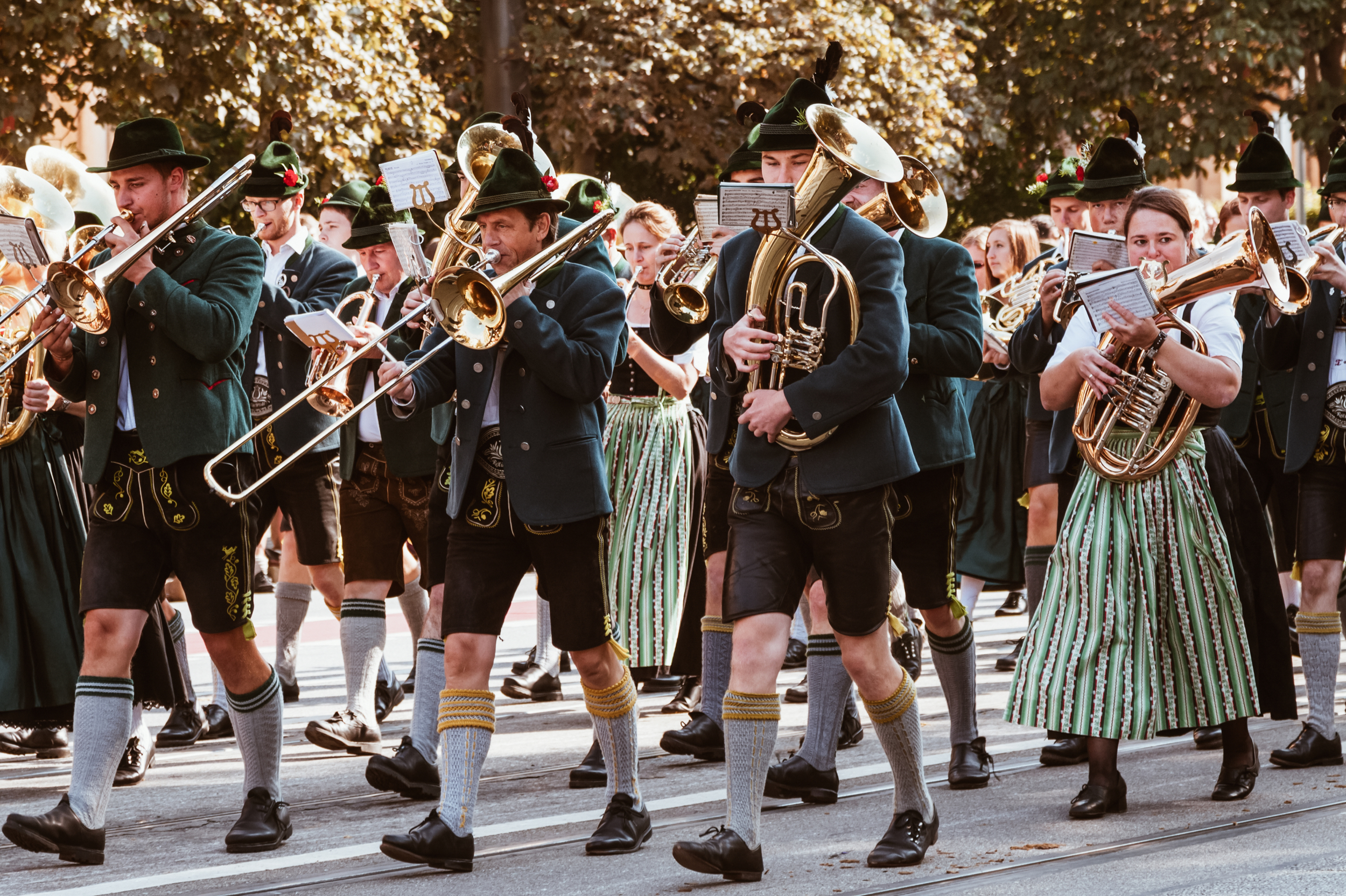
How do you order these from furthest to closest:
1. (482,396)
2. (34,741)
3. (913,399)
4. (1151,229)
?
(34,741)
(913,399)
(1151,229)
(482,396)

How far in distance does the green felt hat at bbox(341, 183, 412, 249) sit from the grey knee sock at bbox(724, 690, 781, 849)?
324cm

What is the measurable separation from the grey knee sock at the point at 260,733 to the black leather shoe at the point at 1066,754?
2.70m

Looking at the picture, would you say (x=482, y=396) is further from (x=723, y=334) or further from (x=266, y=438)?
(x=266, y=438)

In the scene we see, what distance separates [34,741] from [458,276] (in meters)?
3.29

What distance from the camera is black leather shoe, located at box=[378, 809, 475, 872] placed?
197 inches

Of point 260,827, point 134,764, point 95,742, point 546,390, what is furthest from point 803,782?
point 134,764

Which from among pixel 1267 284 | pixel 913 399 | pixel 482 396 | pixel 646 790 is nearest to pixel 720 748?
pixel 646 790

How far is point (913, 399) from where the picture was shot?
6285 mm

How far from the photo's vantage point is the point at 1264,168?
6.97 meters

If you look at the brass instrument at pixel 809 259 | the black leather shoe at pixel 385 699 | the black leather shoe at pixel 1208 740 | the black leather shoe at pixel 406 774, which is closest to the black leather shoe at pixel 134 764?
the black leather shoe at pixel 406 774

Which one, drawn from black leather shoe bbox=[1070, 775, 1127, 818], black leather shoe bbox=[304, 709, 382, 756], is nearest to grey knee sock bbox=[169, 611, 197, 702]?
black leather shoe bbox=[304, 709, 382, 756]

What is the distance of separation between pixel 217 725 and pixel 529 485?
9.96ft

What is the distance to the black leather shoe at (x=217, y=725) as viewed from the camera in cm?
774

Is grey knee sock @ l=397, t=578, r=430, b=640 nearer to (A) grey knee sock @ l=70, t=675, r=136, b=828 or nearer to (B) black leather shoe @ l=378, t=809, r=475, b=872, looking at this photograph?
(A) grey knee sock @ l=70, t=675, r=136, b=828
